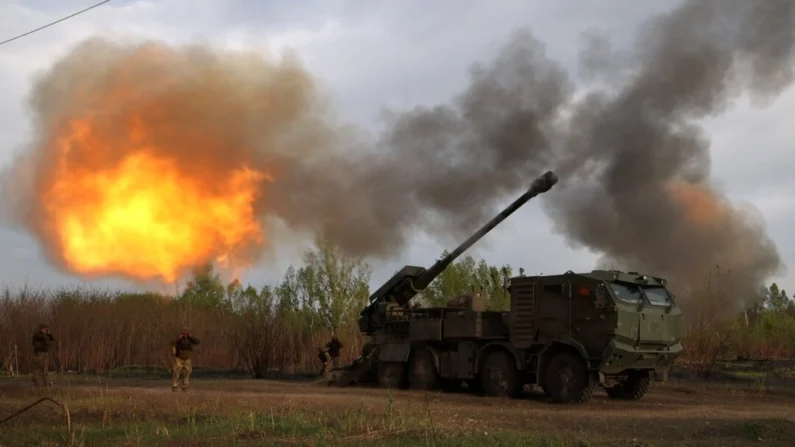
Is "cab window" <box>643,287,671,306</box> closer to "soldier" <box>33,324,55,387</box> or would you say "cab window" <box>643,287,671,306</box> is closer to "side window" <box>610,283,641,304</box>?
"side window" <box>610,283,641,304</box>

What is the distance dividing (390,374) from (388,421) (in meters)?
11.5

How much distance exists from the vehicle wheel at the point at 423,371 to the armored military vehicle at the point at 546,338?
3cm

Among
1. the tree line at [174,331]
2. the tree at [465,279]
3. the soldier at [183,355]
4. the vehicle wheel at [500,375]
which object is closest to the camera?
the vehicle wheel at [500,375]

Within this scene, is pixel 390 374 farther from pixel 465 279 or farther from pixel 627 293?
pixel 465 279

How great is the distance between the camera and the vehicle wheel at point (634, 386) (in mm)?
21141

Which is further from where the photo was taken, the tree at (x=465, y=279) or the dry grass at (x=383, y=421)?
the tree at (x=465, y=279)

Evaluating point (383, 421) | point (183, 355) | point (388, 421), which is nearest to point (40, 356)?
point (183, 355)

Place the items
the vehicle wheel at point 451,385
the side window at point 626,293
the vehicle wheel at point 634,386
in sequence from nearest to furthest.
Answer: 1. the side window at point 626,293
2. the vehicle wheel at point 634,386
3. the vehicle wheel at point 451,385

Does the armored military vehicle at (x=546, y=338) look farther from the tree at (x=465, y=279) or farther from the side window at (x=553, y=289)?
the tree at (x=465, y=279)

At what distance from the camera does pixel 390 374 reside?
24.8 metres

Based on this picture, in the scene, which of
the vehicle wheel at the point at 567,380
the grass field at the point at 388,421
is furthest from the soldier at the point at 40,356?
the vehicle wheel at the point at 567,380

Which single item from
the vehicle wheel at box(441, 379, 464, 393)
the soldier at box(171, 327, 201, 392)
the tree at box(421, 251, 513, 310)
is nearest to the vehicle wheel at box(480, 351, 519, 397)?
the vehicle wheel at box(441, 379, 464, 393)

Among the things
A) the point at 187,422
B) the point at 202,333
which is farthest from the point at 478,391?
the point at 202,333

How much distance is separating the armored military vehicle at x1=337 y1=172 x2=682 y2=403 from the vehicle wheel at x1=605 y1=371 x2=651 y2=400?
25 mm
